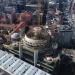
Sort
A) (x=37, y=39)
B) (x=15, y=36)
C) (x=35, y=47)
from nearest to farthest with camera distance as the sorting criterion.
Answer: (x=35, y=47)
(x=37, y=39)
(x=15, y=36)

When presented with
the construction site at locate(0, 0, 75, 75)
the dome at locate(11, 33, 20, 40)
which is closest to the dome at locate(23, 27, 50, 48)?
the construction site at locate(0, 0, 75, 75)

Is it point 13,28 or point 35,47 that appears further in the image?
point 13,28

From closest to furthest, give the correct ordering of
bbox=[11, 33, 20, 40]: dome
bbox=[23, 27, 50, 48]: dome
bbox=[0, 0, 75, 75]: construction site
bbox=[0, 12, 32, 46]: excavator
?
bbox=[0, 0, 75, 75]: construction site < bbox=[23, 27, 50, 48]: dome < bbox=[11, 33, 20, 40]: dome < bbox=[0, 12, 32, 46]: excavator

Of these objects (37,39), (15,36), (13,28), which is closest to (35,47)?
(37,39)

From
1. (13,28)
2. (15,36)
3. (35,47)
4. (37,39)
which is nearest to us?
(35,47)

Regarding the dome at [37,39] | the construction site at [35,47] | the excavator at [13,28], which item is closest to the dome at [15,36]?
the construction site at [35,47]

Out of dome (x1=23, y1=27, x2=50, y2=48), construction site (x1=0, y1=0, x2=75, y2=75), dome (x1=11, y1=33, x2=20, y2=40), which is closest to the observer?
construction site (x1=0, y1=0, x2=75, y2=75)

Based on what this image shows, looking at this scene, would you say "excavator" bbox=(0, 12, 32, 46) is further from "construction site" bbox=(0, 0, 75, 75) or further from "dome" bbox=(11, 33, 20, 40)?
"dome" bbox=(11, 33, 20, 40)

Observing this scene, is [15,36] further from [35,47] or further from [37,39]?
[35,47]

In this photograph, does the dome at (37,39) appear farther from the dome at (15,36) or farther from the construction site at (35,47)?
the dome at (15,36)

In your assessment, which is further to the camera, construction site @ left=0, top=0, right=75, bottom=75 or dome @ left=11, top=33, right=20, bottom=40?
dome @ left=11, top=33, right=20, bottom=40

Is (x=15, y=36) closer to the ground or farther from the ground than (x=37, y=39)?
closer to the ground

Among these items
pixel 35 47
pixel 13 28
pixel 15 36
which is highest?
pixel 13 28
